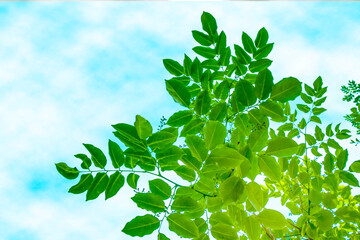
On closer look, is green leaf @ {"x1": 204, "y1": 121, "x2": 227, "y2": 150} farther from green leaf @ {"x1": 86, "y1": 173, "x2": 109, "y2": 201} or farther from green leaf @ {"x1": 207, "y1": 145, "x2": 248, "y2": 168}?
green leaf @ {"x1": 86, "y1": 173, "x2": 109, "y2": 201}

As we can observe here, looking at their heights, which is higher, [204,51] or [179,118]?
[204,51]

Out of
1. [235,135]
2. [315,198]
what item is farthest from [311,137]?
[235,135]

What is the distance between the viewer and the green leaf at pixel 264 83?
133 cm

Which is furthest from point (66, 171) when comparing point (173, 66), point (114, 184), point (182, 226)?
point (173, 66)

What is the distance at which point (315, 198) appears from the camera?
1.82 metres

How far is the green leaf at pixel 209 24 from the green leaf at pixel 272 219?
1177 mm

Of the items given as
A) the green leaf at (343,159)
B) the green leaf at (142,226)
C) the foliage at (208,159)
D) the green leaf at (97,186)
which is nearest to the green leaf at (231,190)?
the foliage at (208,159)

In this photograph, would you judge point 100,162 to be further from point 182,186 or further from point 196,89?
point 196,89

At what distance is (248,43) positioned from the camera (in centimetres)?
175

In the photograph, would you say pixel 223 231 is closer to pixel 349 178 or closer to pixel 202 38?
pixel 349 178

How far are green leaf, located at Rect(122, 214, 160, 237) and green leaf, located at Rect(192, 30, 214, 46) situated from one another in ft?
3.86

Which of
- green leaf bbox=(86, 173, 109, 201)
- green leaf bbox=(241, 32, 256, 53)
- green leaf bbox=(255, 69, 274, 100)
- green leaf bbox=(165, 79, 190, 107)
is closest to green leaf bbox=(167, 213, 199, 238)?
green leaf bbox=(86, 173, 109, 201)

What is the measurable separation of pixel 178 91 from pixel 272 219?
0.81 metres

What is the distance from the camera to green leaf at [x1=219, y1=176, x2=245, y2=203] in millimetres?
1207
